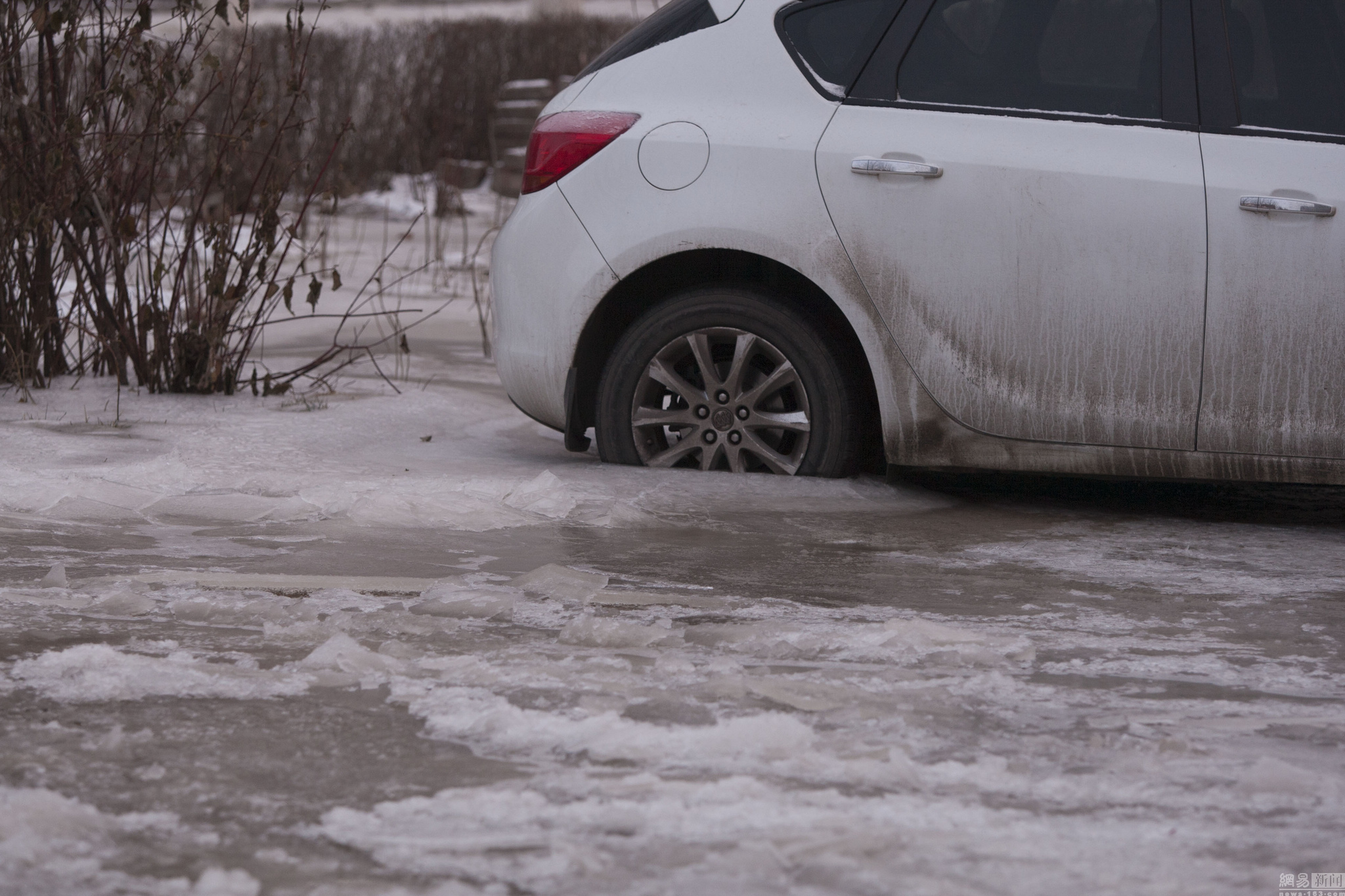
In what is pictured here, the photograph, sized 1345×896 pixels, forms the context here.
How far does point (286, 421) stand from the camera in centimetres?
533

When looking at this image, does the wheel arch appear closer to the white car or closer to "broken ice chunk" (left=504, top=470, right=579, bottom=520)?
the white car

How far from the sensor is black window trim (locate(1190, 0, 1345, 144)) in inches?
161

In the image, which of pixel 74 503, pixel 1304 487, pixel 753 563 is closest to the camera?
pixel 753 563

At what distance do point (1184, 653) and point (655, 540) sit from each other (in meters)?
1.41

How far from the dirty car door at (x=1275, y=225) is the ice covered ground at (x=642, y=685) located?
382mm

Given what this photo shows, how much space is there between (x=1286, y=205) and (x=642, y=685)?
232 centimetres

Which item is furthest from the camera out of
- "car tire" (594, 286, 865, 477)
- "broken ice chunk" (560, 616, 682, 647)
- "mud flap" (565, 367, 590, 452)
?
"mud flap" (565, 367, 590, 452)

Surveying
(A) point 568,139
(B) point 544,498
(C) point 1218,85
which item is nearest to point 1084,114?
(C) point 1218,85

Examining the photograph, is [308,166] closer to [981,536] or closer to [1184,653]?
[981,536]

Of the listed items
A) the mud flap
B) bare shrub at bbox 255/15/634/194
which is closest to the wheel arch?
the mud flap

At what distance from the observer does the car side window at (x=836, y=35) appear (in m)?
4.35

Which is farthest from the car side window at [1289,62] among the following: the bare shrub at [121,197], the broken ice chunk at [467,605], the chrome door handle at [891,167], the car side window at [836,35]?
the bare shrub at [121,197]

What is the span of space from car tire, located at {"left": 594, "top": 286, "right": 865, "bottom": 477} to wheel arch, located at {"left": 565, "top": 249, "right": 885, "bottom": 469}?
0.05m

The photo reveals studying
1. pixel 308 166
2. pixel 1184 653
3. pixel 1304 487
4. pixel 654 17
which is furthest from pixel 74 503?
pixel 1304 487
